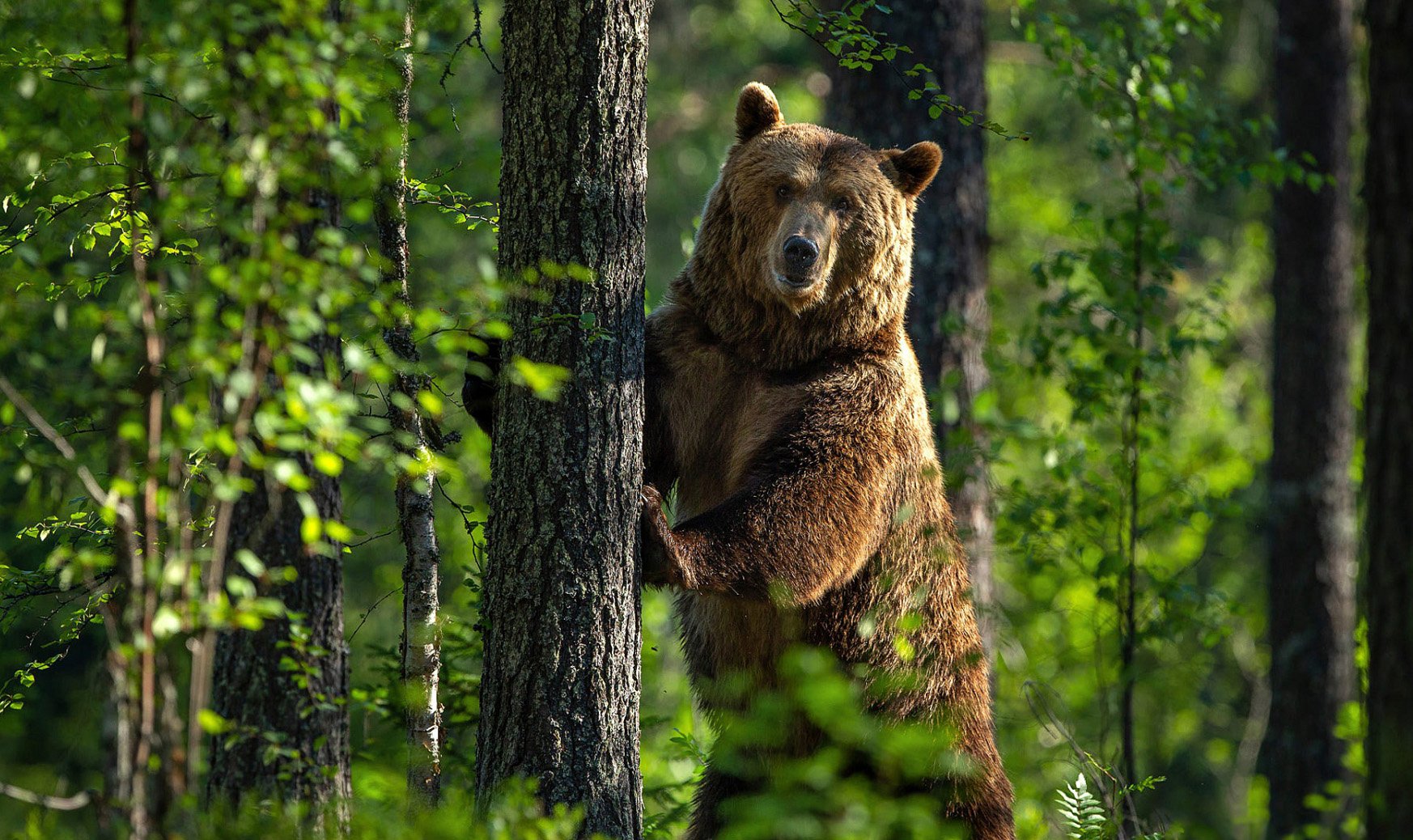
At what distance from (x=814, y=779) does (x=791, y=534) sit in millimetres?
1991

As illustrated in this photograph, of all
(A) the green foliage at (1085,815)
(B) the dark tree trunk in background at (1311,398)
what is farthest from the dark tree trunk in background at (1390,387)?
(B) the dark tree trunk in background at (1311,398)

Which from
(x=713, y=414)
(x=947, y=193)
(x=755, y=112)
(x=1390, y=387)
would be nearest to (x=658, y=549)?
(x=713, y=414)

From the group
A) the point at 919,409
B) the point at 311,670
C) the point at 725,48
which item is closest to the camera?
the point at 311,670

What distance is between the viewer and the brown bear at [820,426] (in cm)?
475

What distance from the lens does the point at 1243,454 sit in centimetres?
1645

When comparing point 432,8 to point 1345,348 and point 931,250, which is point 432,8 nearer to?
point 931,250

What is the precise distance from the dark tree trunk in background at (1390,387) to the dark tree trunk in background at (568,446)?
196 centimetres

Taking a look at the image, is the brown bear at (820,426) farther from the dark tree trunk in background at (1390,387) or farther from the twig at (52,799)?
the twig at (52,799)

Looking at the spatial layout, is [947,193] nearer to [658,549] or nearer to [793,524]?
[793,524]

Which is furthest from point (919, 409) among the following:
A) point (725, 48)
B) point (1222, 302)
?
point (725, 48)

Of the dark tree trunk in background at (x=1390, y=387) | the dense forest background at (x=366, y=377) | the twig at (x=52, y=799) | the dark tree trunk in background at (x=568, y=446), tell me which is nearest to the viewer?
the twig at (x=52, y=799)

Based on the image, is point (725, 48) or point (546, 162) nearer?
point (546, 162)

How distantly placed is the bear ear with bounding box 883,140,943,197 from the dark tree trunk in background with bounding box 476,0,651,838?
81.0 inches

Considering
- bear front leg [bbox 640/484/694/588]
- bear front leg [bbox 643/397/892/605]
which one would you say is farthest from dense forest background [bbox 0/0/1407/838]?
bear front leg [bbox 640/484/694/588]
